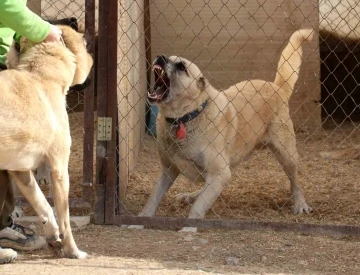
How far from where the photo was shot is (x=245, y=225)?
16.9 ft

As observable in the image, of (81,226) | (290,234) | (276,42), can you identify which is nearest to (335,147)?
(276,42)

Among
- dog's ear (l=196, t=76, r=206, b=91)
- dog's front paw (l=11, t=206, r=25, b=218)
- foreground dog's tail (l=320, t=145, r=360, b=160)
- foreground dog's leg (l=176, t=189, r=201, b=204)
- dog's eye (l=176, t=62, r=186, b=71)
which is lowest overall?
dog's front paw (l=11, t=206, r=25, b=218)

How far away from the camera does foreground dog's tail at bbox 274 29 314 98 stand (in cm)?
632

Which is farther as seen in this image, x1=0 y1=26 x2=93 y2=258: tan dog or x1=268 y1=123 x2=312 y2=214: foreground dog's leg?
x1=268 y1=123 x2=312 y2=214: foreground dog's leg

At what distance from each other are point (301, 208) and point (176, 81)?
4.76ft

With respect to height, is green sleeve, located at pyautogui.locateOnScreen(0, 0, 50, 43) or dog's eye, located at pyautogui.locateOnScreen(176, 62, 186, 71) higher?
green sleeve, located at pyautogui.locateOnScreen(0, 0, 50, 43)

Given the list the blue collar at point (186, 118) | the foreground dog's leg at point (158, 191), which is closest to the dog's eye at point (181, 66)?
the blue collar at point (186, 118)

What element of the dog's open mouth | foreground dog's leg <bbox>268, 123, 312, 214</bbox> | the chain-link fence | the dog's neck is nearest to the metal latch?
the chain-link fence

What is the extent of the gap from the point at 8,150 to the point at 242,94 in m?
2.64

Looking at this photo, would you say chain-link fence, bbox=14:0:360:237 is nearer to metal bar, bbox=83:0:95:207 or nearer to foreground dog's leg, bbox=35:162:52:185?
metal bar, bbox=83:0:95:207

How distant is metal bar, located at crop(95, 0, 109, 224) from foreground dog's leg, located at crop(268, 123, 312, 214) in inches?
62.9

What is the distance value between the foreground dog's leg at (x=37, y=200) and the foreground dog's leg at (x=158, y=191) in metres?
1.40

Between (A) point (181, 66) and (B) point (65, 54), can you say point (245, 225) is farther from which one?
(B) point (65, 54)

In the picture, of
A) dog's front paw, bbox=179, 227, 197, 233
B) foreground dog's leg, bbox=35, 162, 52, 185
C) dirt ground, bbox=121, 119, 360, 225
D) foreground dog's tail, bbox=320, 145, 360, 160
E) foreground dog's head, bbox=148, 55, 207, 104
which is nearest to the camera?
dog's front paw, bbox=179, 227, 197, 233
